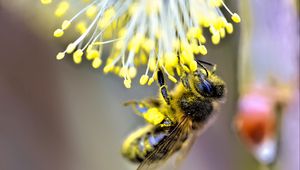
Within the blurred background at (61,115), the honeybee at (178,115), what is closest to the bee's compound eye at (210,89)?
the honeybee at (178,115)

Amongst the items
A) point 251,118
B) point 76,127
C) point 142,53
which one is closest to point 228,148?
point 76,127

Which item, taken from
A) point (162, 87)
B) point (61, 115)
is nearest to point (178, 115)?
point (162, 87)

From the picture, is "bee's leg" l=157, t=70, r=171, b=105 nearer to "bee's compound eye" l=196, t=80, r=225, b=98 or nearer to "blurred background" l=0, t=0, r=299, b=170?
"bee's compound eye" l=196, t=80, r=225, b=98

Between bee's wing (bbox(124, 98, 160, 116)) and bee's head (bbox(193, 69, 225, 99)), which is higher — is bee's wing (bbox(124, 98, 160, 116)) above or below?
above

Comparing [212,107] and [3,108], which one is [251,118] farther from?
[3,108]

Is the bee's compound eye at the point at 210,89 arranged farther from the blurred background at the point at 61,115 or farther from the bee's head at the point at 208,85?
the blurred background at the point at 61,115

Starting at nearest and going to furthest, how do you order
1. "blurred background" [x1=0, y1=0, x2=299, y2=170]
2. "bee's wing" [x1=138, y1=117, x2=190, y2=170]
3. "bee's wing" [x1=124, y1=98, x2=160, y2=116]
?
1. "bee's wing" [x1=138, y1=117, x2=190, y2=170]
2. "bee's wing" [x1=124, y1=98, x2=160, y2=116]
3. "blurred background" [x1=0, y1=0, x2=299, y2=170]

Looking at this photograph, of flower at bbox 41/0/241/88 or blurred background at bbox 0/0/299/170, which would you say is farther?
blurred background at bbox 0/0/299/170

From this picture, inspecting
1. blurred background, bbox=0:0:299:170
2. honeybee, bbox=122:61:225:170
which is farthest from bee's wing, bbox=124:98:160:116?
blurred background, bbox=0:0:299:170
